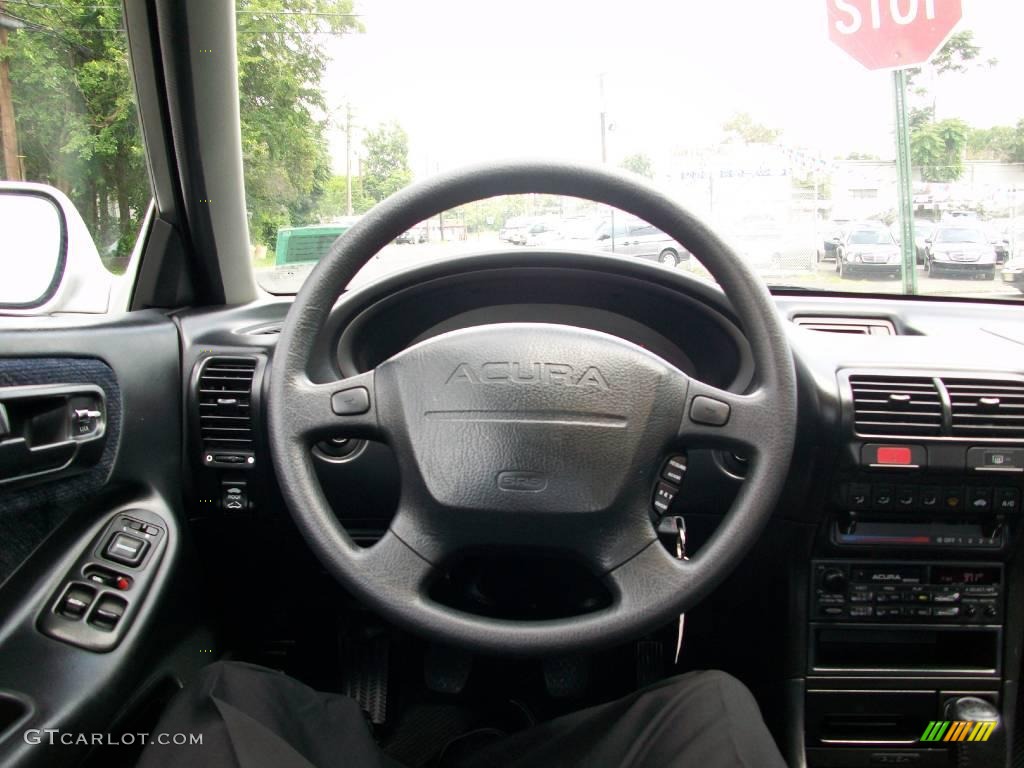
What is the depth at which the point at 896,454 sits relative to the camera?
1597 mm

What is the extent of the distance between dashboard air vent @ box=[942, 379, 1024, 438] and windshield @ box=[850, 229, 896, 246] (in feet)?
2.14

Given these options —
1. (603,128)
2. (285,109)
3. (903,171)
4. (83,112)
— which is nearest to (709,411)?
(603,128)

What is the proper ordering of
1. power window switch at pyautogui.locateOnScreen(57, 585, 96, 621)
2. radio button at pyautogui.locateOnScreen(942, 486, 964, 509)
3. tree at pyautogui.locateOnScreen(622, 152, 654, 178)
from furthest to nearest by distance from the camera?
tree at pyautogui.locateOnScreen(622, 152, 654, 178) < radio button at pyautogui.locateOnScreen(942, 486, 964, 509) < power window switch at pyautogui.locateOnScreen(57, 585, 96, 621)

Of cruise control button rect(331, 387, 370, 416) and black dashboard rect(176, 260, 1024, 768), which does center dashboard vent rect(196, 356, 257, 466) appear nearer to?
black dashboard rect(176, 260, 1024, 768)

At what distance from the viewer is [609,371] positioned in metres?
1.28

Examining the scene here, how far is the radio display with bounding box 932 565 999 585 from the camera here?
69.2 inches

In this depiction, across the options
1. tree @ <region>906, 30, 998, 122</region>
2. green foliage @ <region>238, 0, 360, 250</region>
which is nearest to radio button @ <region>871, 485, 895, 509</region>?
tree @ <region>906, 30, 998, 122</region>

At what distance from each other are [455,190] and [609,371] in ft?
1.22

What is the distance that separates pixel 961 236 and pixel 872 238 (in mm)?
212

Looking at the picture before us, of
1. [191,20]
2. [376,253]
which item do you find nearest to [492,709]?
[376,253]

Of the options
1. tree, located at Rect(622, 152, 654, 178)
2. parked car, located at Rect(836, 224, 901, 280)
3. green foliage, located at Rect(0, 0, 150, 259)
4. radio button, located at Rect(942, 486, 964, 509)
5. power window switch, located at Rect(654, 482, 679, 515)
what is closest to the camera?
power window switch, located at Rect(654, 482, 679, 515)

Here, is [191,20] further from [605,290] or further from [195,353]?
[605,290]

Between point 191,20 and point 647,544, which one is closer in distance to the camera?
point 647,544

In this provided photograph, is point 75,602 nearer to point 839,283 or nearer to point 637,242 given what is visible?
point 637,242
